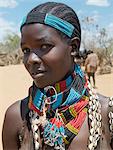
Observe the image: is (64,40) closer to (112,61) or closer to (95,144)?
(95,144)

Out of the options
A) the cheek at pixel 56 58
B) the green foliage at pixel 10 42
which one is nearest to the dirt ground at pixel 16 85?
the cheek at pixel 56 58

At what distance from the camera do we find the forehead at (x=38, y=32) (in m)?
1.48

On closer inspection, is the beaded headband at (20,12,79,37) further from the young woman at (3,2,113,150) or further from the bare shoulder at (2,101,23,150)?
the bare shoulder at (2,101,23,150)

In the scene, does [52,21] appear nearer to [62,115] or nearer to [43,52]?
[43,52]

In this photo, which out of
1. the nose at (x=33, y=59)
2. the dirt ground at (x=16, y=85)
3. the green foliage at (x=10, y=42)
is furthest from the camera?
the green foliage at (x=10, y=42)

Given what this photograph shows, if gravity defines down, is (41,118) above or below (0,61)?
above

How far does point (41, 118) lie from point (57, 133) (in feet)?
0.28

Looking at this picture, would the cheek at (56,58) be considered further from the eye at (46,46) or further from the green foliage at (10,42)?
the green foliage at (10,42)

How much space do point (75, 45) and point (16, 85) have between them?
518 inches

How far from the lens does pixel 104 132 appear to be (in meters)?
1.59

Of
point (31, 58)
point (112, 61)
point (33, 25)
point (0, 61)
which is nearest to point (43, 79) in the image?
point (31, 58)

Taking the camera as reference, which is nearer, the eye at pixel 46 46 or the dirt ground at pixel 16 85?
the eye at pixel 46 46

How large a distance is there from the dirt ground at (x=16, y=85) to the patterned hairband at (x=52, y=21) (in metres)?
6.74

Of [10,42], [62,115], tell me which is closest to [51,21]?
[62,115]
